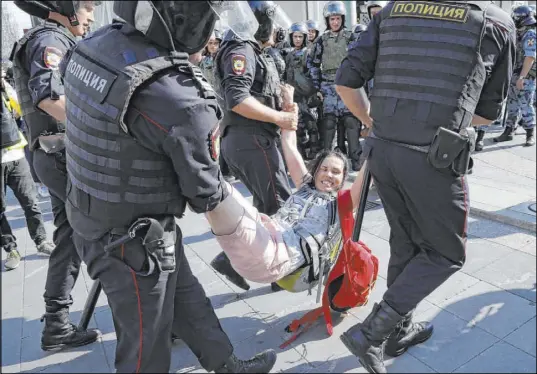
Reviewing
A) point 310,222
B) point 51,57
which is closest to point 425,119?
point 310,222

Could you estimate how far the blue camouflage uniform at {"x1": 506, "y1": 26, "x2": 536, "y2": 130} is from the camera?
6480 millimetres

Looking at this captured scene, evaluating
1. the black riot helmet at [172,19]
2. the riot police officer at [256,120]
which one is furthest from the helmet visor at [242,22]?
the black riot helmet at [172,19]

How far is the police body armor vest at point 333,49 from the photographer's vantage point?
6.46 m

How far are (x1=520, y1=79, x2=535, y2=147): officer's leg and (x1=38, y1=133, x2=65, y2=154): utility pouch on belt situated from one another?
627 centimetres

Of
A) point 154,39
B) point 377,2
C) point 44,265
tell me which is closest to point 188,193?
point 154,39

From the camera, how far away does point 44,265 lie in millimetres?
3967

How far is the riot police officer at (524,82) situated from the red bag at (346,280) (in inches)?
203

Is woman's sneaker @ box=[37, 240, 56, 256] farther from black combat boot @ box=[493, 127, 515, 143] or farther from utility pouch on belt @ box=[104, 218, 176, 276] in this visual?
black combat boot @ box=[493, 127, 515, 143]

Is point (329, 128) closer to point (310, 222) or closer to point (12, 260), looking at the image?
point (310, 222)

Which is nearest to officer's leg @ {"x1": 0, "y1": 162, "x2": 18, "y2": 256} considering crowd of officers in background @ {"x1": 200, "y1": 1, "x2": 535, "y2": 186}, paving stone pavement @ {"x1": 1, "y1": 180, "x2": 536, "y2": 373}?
paving stone pavement @ {"x1": 1, "y1": 180, "x2": 536, "y2": 373}

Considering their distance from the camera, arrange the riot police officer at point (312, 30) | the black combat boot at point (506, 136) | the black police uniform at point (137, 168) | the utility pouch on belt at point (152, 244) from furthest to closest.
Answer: the riot police officer at point (312, 30) → the black combat boot at point (506, 136) → the utility pouch on belt at point (152, 244) → the black police uniform at point (137, 168)

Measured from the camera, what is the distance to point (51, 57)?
2.37 meters

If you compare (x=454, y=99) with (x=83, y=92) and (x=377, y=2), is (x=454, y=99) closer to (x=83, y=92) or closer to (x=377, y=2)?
(x=83, y=92)

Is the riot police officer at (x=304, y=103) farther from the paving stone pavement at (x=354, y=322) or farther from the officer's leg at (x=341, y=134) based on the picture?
the paving stone pavement at (x=354, y=322)
